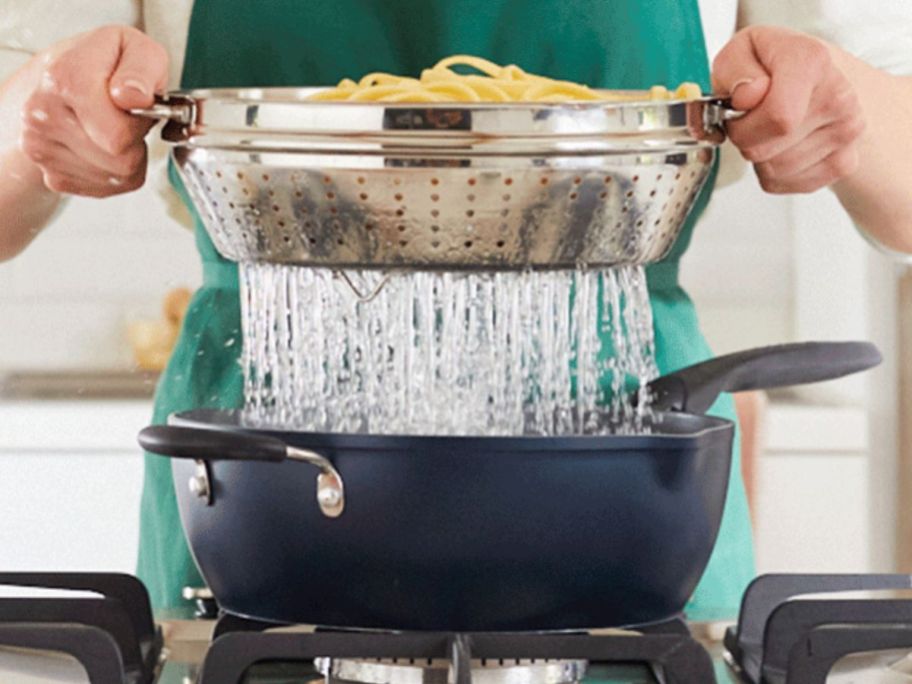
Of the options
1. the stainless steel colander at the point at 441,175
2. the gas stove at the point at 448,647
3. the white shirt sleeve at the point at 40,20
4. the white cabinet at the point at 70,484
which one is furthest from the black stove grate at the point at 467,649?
the white cabinet at the point at 70,484

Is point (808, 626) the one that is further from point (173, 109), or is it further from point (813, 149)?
point (173, 109)

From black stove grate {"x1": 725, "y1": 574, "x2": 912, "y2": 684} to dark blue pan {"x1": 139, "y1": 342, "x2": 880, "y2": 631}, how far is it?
44 millimetres

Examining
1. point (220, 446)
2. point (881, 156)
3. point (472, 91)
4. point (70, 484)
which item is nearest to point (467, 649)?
point (220, 446)

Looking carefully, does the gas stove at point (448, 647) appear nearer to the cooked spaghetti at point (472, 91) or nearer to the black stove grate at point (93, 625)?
the black stove grate at point (93, 625)

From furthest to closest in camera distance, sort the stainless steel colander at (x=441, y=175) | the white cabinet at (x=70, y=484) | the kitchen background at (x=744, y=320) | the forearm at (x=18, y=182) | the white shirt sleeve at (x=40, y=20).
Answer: the kitchen background at (x=744, y=320) → the white cabinet at (x=70, y=484) → the white shirt sleeve at (x=40, y=20) → the forearm at (x=18, y=182) → the stainless steel colander at (x=441, y=175)

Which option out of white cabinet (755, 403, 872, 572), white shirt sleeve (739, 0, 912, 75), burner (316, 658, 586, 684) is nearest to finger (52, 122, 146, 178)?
burner (316, 658, 586, 684)

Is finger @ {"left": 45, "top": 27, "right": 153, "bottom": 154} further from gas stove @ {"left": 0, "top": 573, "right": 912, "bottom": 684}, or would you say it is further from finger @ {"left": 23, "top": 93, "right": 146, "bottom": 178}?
gas stove @ {"left": 0, "top": 573, "right": 912, "bottom": 684}

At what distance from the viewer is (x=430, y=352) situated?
86 centimetres

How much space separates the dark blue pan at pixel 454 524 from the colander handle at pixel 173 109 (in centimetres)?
13

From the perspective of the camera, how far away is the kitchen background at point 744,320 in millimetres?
2129

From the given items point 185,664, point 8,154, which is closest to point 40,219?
point 8,154

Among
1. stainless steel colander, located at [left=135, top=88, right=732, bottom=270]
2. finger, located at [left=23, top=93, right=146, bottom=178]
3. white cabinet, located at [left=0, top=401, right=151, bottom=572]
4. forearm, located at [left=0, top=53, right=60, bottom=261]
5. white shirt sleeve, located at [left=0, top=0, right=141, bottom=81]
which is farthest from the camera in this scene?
white cabinet, located at [left=0, top=401, right=151, bottom=572]

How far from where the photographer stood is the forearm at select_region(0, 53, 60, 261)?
3.17ft

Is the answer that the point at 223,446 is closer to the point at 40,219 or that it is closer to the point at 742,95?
the point at 742,95
